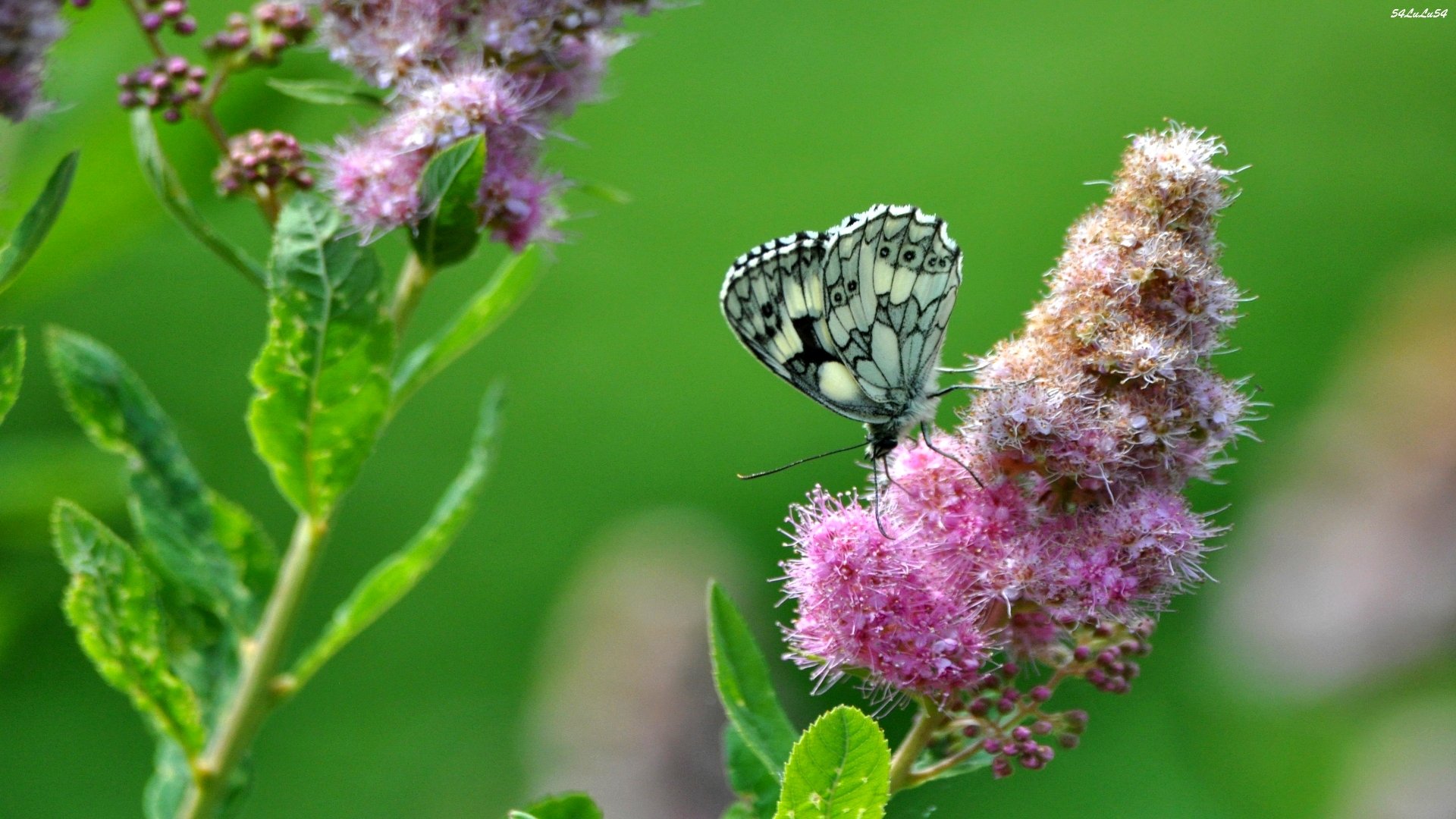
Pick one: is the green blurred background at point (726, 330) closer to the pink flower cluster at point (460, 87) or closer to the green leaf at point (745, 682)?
the pink flower cluster at point (460, 87)

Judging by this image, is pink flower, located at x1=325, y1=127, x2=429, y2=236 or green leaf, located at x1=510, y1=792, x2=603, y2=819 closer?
green leaf, located at x1=510, y1=792, x2=603, y2=819

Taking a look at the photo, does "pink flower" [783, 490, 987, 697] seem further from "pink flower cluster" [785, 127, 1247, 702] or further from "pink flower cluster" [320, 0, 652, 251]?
"pink flower cluster" [320, 0, 652, 251]

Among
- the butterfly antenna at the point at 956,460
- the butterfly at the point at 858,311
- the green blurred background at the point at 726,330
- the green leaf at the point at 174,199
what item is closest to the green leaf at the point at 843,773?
the butterfly antenna at the point at 956,460

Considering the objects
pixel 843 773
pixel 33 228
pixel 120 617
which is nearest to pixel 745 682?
pixel 843 773

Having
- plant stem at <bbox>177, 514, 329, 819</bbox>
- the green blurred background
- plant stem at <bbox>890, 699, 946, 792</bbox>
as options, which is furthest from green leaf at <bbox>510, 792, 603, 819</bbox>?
the green blurred background

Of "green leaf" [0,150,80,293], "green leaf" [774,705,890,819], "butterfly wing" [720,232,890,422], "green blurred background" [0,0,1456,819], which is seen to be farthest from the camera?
"green blurred background" [0,0,1456,819]

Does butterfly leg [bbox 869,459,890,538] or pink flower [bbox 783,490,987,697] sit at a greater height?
butterfly leg [bbox 869,459,890,538]

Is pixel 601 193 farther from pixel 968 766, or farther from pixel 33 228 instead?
pixel 968 766

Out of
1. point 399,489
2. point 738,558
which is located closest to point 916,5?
point 399,489
